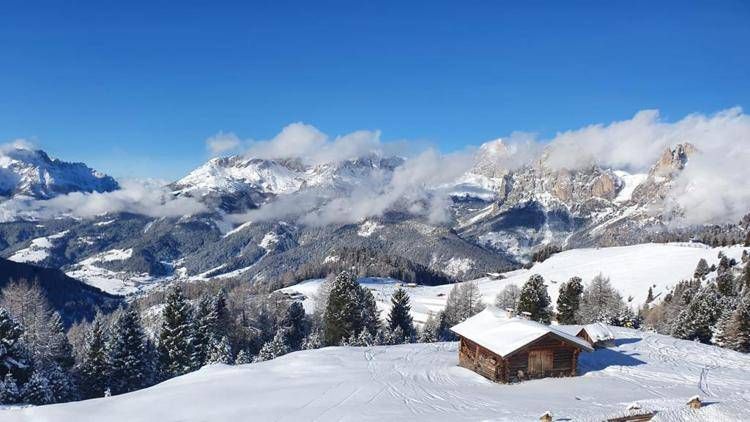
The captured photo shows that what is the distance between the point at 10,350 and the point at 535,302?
6272 centimetres

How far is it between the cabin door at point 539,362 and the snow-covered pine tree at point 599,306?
48.6 metres

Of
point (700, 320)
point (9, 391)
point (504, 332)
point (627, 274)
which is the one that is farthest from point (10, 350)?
point (627, 274)

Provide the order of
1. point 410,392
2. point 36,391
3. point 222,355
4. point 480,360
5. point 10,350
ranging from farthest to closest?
point 222,355 → point 10,350 → point 36,391 → point 480,360 → point 410,392

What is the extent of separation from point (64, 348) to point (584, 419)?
54133 mm

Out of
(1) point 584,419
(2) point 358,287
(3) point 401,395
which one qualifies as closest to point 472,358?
(3) point 401,395

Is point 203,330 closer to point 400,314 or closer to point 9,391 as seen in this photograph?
point 9,391

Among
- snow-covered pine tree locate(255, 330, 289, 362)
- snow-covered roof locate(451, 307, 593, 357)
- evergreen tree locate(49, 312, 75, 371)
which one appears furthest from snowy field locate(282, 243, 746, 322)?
snow-covered roof locate(451, 307, 593, 357)

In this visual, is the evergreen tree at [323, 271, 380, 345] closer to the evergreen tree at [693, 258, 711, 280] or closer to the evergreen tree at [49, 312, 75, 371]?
the evergreen tree at [49, 312, 75, 371]

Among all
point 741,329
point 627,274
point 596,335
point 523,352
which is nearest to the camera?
point 523,352

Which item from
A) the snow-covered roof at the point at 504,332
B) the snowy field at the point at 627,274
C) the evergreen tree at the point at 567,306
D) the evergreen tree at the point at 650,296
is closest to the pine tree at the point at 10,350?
the snow-covered roof at the point at 504,332

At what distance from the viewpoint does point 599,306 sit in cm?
10500

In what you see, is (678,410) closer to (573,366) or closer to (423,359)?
(573,366)

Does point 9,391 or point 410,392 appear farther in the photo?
point 9,391

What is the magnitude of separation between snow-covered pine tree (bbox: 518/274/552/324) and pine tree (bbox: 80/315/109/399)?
178 feet
